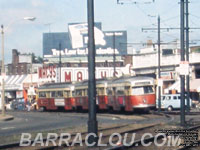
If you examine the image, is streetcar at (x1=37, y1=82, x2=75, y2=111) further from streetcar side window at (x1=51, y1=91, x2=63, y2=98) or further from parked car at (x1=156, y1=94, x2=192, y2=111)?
parked car at (x1=156, y1=94, x2=192, y2=111)

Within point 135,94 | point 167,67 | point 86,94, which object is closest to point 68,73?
point 167,67

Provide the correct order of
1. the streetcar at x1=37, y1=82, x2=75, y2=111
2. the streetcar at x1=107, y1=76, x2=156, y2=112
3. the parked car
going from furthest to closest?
1. the parked car
2. the streetcar at x1=37, y1=82, x2=75, y2=111
3. the streetcar at x1=107, y1=76, x2=156, y2=112

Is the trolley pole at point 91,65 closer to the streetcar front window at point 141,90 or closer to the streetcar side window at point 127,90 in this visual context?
the streetcar front window at point 141,90

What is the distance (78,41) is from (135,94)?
7438cm

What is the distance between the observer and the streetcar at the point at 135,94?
40.2 meters

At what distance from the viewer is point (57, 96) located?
5194 cm

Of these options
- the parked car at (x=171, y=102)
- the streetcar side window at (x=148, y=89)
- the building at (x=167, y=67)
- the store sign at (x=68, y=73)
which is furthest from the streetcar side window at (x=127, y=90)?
the store sign at (x=68, y=73)

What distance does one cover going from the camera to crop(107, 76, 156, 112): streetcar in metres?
40.2

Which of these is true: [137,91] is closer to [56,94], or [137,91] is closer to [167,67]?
[56,94]

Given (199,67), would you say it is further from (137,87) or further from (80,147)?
A: (80,147)

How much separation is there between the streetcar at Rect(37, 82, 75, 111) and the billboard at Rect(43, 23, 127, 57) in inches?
2242

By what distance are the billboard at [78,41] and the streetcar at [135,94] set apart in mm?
69960

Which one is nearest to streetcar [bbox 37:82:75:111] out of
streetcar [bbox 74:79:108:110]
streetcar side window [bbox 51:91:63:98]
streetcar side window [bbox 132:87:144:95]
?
streetcar side window [bbox 51:91:63:98]

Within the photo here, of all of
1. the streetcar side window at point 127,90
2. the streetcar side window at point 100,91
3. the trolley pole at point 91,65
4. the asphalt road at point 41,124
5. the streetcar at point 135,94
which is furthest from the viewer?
the streetcar side window at point 100,91
